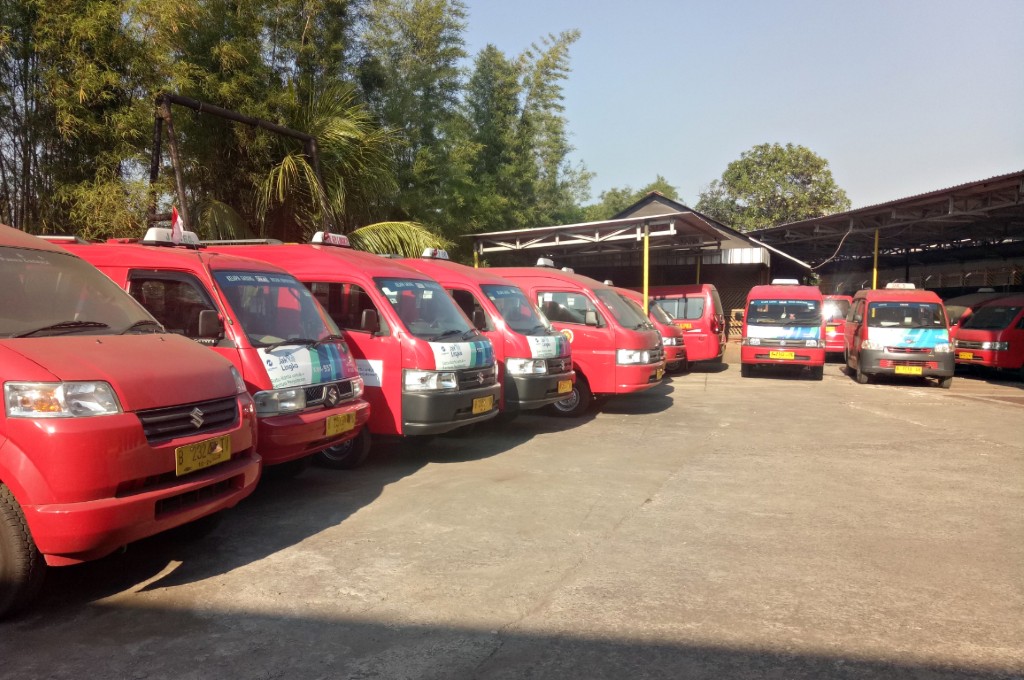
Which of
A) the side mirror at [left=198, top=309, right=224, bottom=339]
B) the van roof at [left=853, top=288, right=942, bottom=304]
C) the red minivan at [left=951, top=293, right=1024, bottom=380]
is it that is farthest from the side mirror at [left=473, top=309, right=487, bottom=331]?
the red minivan at [left=951, top=293, right=1024, bottom=380]

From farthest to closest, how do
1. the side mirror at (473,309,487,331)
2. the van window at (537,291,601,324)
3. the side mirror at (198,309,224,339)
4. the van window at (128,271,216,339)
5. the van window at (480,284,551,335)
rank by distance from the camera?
the van window at (537,291,601,324), the van window at (480,284,551,335), the side mirror at (473,309,487,331), the van window at (128,271,216,339), the side mirror at (198,309,224,339)

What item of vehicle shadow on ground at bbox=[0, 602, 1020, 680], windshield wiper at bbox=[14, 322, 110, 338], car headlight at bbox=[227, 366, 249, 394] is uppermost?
windshield wiper at bbox=[14, 322, 110, 338]

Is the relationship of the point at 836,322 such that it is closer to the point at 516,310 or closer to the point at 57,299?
the point at 516,310

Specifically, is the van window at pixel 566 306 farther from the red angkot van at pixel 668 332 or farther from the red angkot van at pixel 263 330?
the red angkot van at pixel 263 330

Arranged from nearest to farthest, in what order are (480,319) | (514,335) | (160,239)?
(160,239)
(514,335)
(480,319)

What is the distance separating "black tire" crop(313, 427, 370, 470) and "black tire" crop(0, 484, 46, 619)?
342 cm

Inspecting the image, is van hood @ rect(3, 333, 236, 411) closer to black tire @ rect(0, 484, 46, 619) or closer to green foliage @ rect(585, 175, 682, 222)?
black tire @ rect(0, 484, 46, 619)

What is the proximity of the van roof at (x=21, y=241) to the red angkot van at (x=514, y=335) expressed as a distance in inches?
172

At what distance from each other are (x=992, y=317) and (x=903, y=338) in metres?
4.12

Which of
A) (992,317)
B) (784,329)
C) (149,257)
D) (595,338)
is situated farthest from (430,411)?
(992,317)

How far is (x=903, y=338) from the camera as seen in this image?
14.1 metres

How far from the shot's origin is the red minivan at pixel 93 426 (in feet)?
11.4

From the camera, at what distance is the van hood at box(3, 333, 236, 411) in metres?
3.70

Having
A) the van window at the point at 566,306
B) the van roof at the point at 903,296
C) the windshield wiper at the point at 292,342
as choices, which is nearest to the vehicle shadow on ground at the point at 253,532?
the windshield wiper at the point at 292,342
